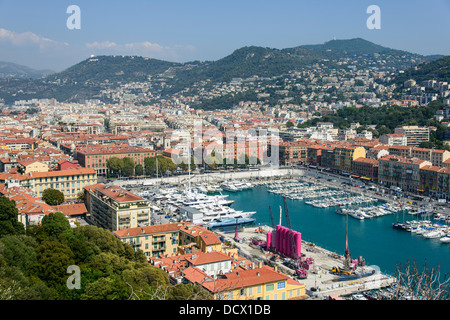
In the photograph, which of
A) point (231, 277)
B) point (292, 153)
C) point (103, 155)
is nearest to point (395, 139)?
point (292, 153)

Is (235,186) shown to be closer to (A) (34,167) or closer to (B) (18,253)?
(A) (34,167)

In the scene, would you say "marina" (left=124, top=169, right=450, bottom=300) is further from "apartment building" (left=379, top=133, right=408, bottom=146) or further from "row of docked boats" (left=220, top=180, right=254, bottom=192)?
"apartment building" (left=379, top=133, right=408, bottom=146)

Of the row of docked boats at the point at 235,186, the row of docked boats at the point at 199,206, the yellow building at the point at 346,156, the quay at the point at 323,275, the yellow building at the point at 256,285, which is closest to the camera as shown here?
the yellow building at the point at 256,285

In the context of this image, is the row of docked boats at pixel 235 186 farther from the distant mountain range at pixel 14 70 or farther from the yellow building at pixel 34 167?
the distant mountain range at pixel 14 70

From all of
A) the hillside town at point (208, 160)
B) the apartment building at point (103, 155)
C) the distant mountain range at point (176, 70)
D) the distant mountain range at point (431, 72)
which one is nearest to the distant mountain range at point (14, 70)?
the hillside town at point (208, 160)
